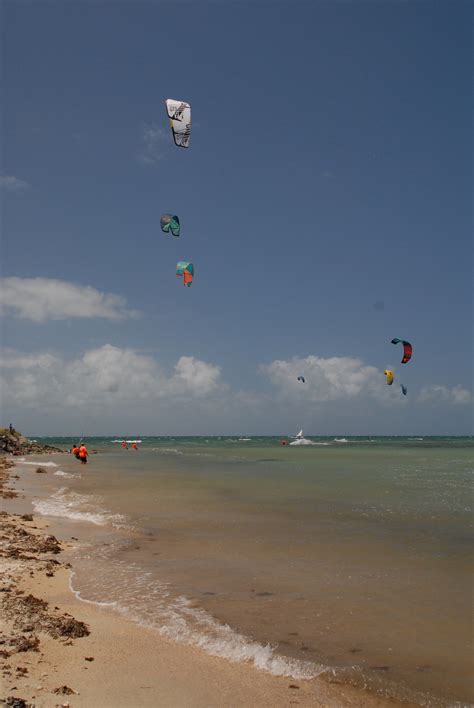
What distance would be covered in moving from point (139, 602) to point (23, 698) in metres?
2.89

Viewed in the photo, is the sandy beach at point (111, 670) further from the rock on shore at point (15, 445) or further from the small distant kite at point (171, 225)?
the rock on shore at point (15, 445)

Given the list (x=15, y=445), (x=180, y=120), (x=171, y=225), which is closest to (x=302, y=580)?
(x=180, y=120)

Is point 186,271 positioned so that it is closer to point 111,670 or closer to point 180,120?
point 180,120

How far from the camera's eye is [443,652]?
5395mm

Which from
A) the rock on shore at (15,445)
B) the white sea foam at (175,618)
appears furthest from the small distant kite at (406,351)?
the rock on shore at (15,445)

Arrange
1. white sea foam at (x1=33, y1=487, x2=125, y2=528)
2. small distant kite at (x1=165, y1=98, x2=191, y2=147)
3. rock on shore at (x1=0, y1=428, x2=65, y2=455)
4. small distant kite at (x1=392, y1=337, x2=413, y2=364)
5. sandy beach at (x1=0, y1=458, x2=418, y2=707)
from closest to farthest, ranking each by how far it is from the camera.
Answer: sandy beach at (x1=0, y1=458, x2=418, y2=707), white sea foam at (x1=33, y1=487, x2=125, y2=528), small distant kite at (x1=165, y1=98, x2=191, y2=147), small distant kite at (x1=392, y1=337, x2=413, y2=364), rock on shore at (x1=0, y1=428, x2=65, y2=455)

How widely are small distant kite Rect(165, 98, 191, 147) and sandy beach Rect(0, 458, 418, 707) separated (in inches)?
551

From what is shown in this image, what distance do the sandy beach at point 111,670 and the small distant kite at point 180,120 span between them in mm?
13992

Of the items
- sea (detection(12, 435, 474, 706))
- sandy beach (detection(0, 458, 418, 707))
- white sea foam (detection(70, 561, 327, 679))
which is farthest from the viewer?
sea (detection(12, 435, 474, 706))

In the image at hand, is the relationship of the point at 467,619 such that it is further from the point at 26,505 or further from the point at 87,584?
the point at 26,505

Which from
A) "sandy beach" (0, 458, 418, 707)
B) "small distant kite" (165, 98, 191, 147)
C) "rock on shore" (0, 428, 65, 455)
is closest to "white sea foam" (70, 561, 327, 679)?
"sandy beach" (0, 458, 418, 707)

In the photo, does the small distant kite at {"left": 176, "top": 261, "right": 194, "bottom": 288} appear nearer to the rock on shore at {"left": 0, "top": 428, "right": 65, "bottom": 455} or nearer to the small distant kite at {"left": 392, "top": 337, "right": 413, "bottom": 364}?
the small distant kite at {"left": 392, "top": 337, "right": 413, "bottom": 364}

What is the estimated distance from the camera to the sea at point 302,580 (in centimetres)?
521

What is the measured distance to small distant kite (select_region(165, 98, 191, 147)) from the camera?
16234 mm
